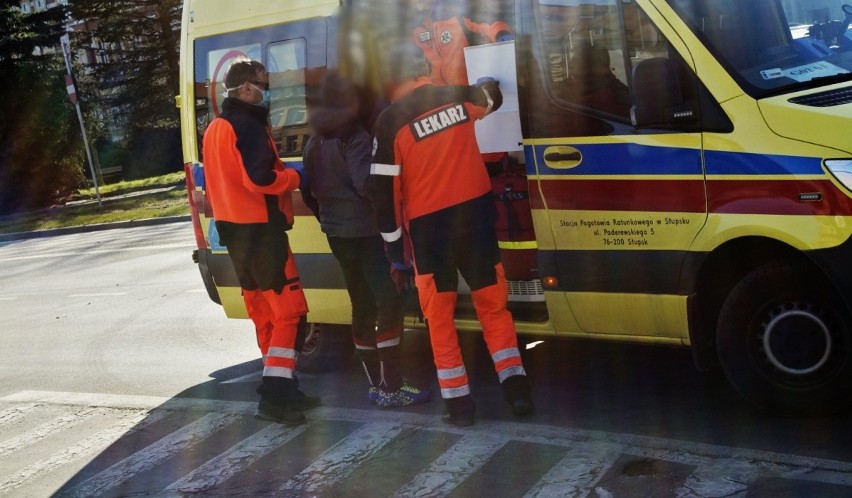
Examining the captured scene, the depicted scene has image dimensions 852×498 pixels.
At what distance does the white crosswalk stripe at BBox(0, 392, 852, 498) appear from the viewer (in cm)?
468

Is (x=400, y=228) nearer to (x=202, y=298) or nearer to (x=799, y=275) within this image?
(x=799, y=275)

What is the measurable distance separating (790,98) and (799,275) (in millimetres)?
767

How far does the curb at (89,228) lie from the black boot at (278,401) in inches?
696

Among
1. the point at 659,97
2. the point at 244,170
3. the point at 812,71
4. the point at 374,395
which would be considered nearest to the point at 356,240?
the point at 244,170

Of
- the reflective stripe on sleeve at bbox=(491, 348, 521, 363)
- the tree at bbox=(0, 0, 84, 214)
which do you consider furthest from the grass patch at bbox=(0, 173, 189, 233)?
the reflective stripe on sleeve at bbox=(491, 348, 521, 363)

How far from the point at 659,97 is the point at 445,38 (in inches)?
60.1

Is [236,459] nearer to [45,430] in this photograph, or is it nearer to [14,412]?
[45,430]

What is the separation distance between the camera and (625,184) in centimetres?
537

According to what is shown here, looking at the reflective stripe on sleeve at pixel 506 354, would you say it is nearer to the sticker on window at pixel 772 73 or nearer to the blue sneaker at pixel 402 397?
the blue sneaker at pixel 402 397

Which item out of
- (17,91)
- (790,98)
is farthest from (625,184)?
(17,91)

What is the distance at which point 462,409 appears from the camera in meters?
5.77

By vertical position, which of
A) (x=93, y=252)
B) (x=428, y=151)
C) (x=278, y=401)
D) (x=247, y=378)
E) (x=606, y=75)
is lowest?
(x=93, y=252)

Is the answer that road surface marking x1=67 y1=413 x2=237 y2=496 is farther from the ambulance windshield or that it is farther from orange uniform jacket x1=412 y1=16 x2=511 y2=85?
the ambulance windshield

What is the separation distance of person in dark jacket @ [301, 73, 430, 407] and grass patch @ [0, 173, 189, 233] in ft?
62.0
